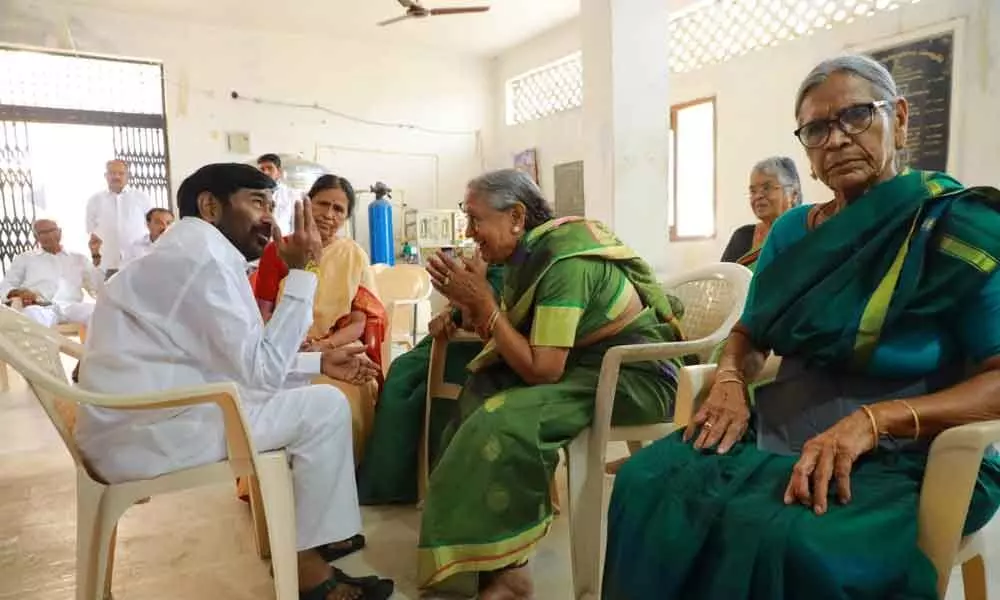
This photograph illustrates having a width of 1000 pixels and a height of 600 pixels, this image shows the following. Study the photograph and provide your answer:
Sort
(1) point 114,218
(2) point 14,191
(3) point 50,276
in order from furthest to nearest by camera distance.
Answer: (2) point 14,191
(1) point 114,218
(3) point 50,276

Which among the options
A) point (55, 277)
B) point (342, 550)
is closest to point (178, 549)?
point (342, 550)

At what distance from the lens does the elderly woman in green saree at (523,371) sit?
59.2 inches

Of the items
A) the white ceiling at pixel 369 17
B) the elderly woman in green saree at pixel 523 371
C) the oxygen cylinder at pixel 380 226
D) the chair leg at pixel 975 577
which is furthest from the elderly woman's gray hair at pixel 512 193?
the oxygen cylinder at pixel 380 226

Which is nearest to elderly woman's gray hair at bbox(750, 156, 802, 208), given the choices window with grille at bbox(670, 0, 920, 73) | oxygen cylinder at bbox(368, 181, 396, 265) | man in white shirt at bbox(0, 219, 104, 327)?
window with grille at bbox(670, 0, 920, 73)

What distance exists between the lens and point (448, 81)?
26.1ft

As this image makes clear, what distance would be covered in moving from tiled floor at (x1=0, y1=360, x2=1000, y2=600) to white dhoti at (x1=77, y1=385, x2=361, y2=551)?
285mm

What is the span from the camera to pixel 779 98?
4.80 metres

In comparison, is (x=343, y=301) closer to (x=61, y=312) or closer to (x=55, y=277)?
(x=61, y=312)

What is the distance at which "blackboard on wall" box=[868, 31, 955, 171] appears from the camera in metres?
3.81

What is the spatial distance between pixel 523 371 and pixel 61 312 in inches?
163

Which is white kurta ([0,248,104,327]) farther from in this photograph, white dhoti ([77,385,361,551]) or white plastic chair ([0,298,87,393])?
white dhoti ([77,385,361,551])

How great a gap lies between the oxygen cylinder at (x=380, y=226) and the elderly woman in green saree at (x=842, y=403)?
6.16 m

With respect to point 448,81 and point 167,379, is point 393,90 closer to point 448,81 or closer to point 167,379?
point 448,81

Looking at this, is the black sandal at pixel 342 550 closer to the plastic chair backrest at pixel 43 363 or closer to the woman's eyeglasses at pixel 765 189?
the plastic chair backrest at pixel 43 363
